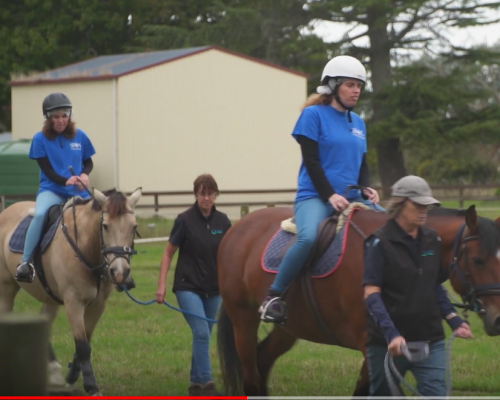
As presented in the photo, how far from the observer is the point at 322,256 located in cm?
668

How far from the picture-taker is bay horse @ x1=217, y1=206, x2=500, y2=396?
6098 millimetres

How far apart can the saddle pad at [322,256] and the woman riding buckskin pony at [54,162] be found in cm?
240

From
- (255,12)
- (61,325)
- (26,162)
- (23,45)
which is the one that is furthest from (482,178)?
(61,325)

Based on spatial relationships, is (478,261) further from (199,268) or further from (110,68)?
(110,68)

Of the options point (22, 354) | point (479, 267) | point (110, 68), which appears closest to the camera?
point (22, 354)

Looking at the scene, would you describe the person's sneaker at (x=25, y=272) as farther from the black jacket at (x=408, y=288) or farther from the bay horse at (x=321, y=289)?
the black jacket at (x=408, y=288)

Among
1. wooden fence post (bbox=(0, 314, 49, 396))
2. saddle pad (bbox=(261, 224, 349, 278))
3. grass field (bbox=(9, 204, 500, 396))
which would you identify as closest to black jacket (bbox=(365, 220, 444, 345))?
saddle pad (bbox=(261, 224, 349, 278))

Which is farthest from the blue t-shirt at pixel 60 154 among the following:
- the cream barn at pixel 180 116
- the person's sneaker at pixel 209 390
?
the cream barn at pixel 180 116

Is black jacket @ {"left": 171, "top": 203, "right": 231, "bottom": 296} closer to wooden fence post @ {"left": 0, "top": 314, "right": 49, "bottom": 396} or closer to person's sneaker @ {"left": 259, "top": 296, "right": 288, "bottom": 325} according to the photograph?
person's sneaker @ {"left": 259, "top": 296, "right": 288, "bottom": 325}

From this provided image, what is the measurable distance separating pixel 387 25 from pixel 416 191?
33.8 meters

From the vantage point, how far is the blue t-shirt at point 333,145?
22.5ft

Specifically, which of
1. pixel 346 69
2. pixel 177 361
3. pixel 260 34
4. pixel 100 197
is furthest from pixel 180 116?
pixel 346 69

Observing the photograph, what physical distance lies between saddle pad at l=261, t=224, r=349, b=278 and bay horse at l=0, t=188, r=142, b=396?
127 cm

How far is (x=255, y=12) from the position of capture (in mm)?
40219
